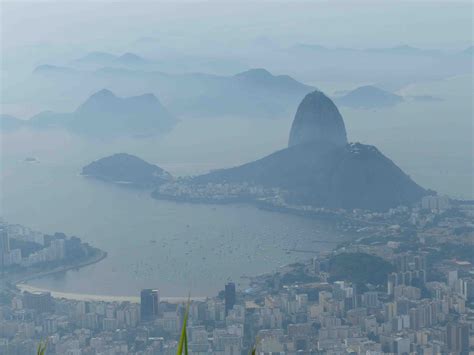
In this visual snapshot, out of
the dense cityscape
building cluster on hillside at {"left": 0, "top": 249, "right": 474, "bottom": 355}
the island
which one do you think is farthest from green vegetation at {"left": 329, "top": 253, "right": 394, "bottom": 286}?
the island

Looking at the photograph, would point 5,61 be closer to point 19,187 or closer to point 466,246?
point 19,187

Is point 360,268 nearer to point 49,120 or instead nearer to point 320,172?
point 320,172

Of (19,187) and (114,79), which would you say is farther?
(114,79)

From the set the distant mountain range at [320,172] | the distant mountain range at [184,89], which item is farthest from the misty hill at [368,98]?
the distant mountain range at [320,172]

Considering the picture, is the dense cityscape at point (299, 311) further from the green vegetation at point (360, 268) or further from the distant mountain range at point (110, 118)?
the distant mountain range at point (110, 118)

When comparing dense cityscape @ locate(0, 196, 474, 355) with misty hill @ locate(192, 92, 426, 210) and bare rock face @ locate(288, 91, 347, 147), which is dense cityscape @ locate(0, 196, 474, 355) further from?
bare rock face @ locate(288, 91, 347, 147)

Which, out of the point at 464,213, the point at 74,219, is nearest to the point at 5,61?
the point at 74,219
